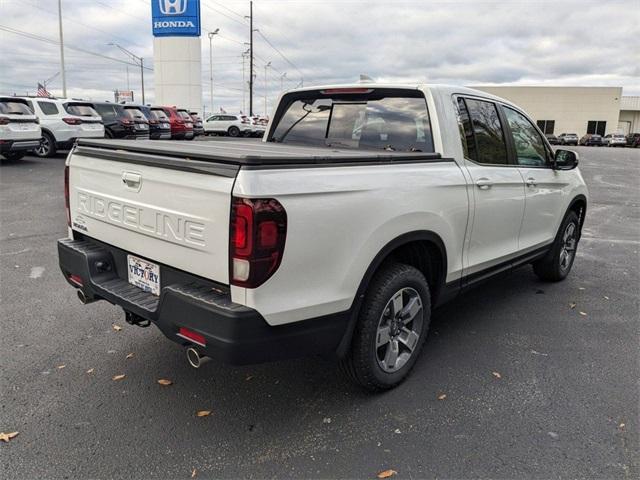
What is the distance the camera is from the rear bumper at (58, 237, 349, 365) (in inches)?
96.3

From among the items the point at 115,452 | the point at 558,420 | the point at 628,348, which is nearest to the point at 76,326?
the point at 115,452

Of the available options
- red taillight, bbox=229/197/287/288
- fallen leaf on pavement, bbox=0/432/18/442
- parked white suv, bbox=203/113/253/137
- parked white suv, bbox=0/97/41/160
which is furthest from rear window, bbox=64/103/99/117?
parked white suv, bbox=203/113/253/137

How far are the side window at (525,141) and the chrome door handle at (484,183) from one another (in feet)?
2.61

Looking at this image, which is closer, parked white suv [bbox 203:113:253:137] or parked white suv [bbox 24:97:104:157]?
parked white suv [bbox 24:97:104:157]

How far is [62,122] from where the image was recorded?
16328mm

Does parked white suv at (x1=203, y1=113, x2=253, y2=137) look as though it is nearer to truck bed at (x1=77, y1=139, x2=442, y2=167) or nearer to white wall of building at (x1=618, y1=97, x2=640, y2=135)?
truck bed at (x1=77, y1=139, x2=442, y2=167)

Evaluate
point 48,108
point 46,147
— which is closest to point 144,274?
point 48,108

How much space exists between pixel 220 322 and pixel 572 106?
75.1m

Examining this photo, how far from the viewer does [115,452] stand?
2.71m

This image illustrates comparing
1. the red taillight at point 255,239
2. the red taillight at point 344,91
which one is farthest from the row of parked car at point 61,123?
the red taillight at point 255,239

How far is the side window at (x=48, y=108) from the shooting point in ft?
52.4

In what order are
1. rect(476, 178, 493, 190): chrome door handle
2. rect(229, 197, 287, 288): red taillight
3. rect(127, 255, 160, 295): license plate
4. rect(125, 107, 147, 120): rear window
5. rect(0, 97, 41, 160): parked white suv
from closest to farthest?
rect(229, 197, 287, 288): red taillight → rect(127, 255, 160, 295): license plate → rect(476, 178, 493, 190): chrome door handle → rect(0, 97, 41, 160): parked white suv → rect(125, 107, 147, 120): rear window

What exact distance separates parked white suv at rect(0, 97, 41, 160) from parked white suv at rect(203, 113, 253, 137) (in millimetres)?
24528

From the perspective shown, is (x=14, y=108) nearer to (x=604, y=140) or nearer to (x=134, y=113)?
(x=134, y=113)
